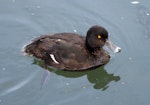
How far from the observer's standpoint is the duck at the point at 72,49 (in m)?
6.57

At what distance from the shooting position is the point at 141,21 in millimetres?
7605

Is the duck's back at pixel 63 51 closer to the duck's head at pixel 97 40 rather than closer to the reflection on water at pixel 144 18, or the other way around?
the duck's head at pixel 97 40

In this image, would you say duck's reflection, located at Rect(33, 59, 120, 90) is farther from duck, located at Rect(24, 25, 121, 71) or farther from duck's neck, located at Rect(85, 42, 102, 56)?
duck's neck, located at Rect(85, 42, 102, 56)

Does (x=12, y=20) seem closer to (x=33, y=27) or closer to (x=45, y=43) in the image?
(x=33, y=27)

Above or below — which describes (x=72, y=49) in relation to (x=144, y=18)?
below

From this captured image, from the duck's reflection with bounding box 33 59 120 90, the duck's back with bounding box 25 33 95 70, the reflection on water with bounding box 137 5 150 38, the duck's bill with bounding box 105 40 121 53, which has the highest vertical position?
the reflection on water with bounding box 137 5 150 38

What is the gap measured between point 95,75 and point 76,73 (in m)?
0.28

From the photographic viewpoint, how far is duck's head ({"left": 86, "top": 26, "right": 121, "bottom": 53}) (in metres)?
6.61

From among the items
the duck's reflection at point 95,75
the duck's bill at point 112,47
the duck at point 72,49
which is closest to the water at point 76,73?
the duck's reflection at point 95,75

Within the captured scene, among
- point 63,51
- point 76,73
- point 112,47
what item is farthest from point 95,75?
point 63,51

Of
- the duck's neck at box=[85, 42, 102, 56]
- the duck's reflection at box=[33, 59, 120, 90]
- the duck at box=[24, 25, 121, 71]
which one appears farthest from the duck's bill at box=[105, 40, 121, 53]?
the duck's reflection at box=[33, 59, 120, 90]

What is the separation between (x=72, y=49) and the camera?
257 inches

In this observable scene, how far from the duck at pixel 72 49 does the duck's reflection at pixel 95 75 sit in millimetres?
60

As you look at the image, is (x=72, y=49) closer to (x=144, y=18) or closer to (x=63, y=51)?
(x=63, y=51)
